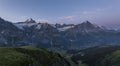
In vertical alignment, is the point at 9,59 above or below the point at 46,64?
above

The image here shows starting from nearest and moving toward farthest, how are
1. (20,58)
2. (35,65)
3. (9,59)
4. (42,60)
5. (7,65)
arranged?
(7,65) → (9,59) → (20,58) → (35,65) → (42,60)

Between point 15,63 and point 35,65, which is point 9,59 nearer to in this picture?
point 15,63

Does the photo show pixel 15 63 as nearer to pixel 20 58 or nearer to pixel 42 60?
pixel 20 58

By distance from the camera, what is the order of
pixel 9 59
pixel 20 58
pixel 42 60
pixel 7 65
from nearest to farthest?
pixel 7 65 → pixel 9 59 → pixel 20 58 → pixel 42 60

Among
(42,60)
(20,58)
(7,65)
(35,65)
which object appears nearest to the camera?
(7,65)

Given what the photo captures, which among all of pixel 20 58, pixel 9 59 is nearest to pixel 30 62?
pixel 20 58

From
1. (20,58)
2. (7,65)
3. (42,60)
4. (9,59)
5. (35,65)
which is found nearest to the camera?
(7,65)

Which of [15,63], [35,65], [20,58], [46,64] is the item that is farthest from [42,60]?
[15,63]

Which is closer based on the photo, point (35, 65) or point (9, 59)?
point (9, 59)

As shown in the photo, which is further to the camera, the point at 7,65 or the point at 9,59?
the point at 9,59
